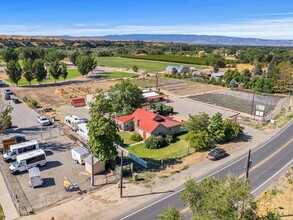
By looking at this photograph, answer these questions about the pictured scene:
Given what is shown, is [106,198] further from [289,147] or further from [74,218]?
[289,147]

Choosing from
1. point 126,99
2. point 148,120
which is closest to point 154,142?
point 148,120

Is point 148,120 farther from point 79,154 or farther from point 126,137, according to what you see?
point 79,154

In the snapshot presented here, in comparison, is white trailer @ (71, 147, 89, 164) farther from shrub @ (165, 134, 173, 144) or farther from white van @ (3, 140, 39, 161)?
shrub @ (165, 134, 173, 144)

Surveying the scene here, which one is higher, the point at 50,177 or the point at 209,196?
the point at 209,196

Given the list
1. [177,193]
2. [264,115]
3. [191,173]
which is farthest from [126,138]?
[264,115]

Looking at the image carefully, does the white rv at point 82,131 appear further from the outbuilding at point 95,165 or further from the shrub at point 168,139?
the shrub at point 168,139

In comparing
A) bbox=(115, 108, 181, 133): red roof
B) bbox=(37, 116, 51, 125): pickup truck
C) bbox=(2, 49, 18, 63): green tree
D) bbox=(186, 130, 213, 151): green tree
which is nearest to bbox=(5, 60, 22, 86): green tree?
bbox=(37, 116, 51, 125): pickup truck

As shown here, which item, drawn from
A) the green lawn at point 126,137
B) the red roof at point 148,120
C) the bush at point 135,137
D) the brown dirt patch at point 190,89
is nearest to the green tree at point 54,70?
the brown dirt patch at point 190,89
